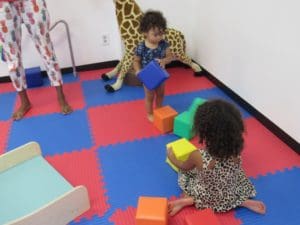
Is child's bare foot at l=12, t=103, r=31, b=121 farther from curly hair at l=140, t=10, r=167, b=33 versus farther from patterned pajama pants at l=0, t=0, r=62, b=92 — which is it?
curly hair at l=140, t=10, r=167, b=33

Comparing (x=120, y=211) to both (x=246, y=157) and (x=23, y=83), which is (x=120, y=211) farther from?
(x=23, y=83)

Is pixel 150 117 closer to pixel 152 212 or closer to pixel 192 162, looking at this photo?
pixel 192 162

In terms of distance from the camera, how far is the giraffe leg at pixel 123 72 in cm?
262

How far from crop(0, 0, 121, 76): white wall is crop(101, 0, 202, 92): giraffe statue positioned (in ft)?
0.98

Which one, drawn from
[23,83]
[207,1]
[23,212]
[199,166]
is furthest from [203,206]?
[207,1]

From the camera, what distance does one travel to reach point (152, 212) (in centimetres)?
135

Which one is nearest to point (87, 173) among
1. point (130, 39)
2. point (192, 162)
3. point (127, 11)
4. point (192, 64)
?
point (192, 162)

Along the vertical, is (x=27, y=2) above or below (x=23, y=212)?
above

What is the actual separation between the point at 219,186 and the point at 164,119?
27.4 inches

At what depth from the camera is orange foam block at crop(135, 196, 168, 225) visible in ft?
4.37

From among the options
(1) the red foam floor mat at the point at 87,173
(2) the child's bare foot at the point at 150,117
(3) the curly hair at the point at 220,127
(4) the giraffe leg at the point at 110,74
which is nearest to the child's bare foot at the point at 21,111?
(1) the red foam floor mat at the point at 87,173

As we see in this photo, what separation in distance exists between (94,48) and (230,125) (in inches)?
80.5

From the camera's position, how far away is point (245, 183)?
1.50 meters

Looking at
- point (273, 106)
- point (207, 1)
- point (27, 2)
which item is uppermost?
point (27, 2)
